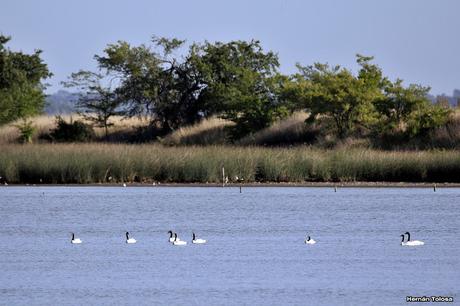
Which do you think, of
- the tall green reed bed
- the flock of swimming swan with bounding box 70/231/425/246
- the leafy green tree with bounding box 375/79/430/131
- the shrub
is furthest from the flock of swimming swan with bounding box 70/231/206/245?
the shrub

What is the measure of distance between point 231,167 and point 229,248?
18404 millimetres

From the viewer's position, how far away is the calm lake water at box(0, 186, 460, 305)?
2017cm

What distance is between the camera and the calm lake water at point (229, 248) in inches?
794

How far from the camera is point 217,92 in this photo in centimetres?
6284

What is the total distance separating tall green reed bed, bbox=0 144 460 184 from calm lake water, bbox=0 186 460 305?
2.16 m

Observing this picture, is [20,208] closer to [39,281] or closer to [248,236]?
[248,236]

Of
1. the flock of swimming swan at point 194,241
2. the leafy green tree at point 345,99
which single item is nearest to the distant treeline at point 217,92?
the leafy green tree at point 345,99

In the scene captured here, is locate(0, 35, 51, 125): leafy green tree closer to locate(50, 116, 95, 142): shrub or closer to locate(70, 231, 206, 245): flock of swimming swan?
locate(50, 116, 95, 142): shrub

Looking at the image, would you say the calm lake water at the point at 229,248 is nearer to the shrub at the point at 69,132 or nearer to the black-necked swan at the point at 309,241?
the black-necked swan at the point at 309,241

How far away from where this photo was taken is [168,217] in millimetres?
33906

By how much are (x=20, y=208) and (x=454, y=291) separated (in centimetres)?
1920

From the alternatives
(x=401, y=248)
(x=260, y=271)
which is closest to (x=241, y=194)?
(x=401, y=248)

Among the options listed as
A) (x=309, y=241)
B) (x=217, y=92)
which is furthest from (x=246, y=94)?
(x=309, y=241)

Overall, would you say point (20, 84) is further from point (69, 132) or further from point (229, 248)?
point (229, 248)
